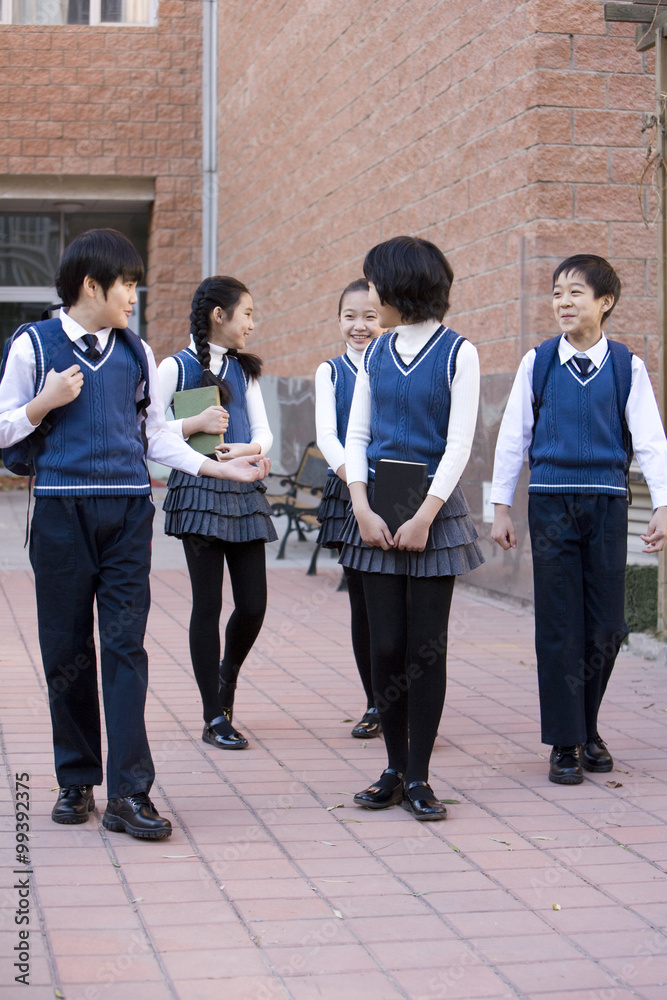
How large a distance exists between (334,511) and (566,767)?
4.38ft

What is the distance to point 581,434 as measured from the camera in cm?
448

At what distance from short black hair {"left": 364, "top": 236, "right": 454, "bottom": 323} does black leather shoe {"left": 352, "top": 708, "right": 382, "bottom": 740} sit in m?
1.76

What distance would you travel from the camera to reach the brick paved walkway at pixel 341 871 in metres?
2.83

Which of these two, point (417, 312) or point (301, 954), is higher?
point (417, 312)

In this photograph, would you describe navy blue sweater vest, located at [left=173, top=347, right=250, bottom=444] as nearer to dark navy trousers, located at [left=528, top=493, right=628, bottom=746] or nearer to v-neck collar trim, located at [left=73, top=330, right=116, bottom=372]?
v-neck collar trim, located at [left=73, top=330, right=116, bottom=372]

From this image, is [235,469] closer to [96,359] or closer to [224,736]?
[96,359]

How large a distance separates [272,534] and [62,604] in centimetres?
117

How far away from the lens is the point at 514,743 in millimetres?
5000

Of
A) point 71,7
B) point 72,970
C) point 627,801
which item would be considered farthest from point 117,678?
point 71,7

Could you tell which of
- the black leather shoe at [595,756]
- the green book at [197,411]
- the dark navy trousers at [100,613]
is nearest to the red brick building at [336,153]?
the black leather shoe at [595,756]

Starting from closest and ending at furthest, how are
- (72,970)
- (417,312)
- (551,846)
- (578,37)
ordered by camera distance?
(72,970)
(551,846)
(417,312)
(578,37)

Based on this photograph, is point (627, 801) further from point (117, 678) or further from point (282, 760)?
point (117, 678)

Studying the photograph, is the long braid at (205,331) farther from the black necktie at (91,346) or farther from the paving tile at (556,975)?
the paving tile at (556,975)

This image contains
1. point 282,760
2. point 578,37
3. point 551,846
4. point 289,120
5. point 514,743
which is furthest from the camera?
point 289,120
